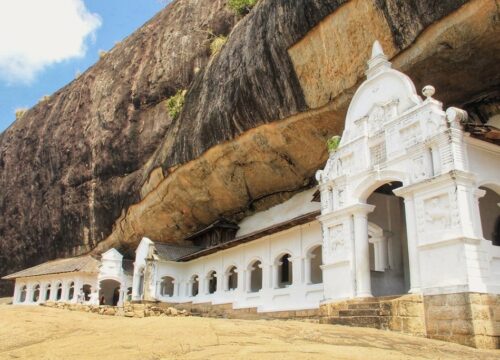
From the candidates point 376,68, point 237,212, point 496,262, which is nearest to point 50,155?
point 237,212

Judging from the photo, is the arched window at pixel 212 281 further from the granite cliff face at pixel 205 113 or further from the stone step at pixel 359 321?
the stone step at pixel 359 321

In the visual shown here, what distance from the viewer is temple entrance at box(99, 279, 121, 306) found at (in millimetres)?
32719

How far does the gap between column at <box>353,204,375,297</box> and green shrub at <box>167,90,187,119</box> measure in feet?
48.5

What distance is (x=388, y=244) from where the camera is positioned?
1377 cm

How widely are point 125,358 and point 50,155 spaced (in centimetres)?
3034

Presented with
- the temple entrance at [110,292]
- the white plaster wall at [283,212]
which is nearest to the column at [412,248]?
the white plaster wall at [283,212]

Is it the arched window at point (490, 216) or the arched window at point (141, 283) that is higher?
the arched window at point (490, 216)

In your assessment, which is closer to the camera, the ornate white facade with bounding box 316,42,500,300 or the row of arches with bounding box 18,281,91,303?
the ornate white facade with bounding box 316,42,500,300

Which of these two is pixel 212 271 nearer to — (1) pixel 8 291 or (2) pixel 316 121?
(2) pixel 316 121

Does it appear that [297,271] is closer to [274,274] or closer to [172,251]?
[274,274]

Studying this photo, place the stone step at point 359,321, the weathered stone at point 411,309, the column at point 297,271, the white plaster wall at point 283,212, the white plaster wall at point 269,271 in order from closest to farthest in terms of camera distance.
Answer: the weathered stone at point 411,309
the stone step at point 359,321
the white plaster wall at point 269,271
the column at point 297,271
the white plaster wall at point 283,212

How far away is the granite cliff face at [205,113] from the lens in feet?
44.9

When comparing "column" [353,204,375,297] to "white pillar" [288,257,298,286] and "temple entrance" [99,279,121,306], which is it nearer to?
"white pillar" [288,257,298,286]

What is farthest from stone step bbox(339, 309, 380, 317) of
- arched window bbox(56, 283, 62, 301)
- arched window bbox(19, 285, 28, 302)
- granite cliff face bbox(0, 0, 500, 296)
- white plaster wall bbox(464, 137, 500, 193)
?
arched window bbox(19, 285, 28, 302)
